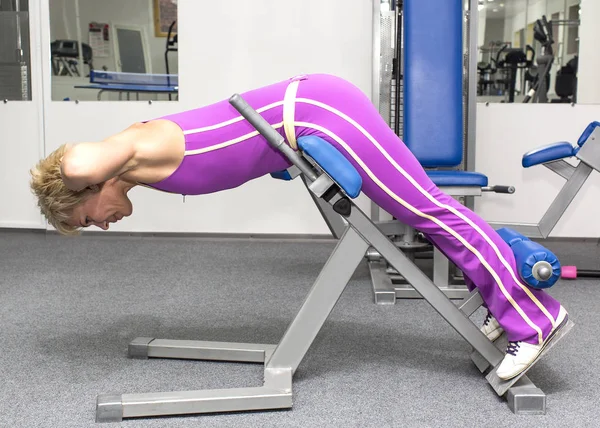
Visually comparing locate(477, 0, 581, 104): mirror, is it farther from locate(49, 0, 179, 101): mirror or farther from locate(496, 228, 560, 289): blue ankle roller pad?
locate(496, 228, 560, 289): blue ankle roller pad

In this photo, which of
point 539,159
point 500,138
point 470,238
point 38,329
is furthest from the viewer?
point 500,138

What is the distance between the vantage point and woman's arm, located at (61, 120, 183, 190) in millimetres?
1481

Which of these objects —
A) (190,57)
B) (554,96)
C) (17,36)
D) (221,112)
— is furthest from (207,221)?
(221,112)

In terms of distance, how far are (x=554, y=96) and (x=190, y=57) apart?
229cm

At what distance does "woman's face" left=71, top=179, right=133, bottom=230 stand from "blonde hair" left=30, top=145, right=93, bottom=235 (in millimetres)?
19

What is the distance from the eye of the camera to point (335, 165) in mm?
1515

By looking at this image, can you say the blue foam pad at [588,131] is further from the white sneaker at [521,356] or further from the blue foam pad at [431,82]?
the white sneaker at [521,356]

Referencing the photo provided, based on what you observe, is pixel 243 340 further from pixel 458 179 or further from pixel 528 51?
pixel 528 51

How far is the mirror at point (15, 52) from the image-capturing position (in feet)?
13.9

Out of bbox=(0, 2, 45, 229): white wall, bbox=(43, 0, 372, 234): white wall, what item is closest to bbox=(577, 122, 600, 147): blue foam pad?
bbox=(43, 0, 372, 234): white wall

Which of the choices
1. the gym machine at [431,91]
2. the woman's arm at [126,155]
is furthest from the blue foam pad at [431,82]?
the woman's arm at [126,155]

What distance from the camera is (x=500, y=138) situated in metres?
4.05

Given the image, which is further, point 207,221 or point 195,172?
point 207,221

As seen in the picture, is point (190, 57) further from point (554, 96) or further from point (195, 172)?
point (195, 172)
